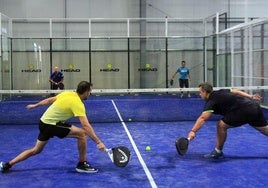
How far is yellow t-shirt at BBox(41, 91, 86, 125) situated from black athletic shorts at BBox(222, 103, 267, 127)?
295 centimetres

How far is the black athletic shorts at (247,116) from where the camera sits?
8.16 metres

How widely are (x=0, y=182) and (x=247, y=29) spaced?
14.0 metres

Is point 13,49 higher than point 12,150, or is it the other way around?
point 13,49

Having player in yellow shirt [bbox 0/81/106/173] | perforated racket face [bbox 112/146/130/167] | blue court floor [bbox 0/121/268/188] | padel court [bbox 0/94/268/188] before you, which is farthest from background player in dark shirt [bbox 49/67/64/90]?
perforated racket face [bbox 112/146/130/167]

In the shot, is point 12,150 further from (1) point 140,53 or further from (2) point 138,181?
(1) point 140,53

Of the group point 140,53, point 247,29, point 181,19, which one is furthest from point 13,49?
point 247,29

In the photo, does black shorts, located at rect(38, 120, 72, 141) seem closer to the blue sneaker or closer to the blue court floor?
the blue court floor

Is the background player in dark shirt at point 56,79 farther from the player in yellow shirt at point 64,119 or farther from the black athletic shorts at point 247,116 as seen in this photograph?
the black athletic shorts at point 247,116

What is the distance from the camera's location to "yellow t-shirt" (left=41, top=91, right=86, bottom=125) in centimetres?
701

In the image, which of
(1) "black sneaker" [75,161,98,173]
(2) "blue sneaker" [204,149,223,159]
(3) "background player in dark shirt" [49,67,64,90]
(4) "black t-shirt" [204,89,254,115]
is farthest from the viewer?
(3) "background player in dark shirt" [49,67,64,90]

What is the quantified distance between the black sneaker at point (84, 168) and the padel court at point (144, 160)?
109 millimetres

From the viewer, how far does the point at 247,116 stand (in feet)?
26.8

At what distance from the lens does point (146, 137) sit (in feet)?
35.9

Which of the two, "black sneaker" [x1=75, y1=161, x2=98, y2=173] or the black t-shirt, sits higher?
the black t-shirt
